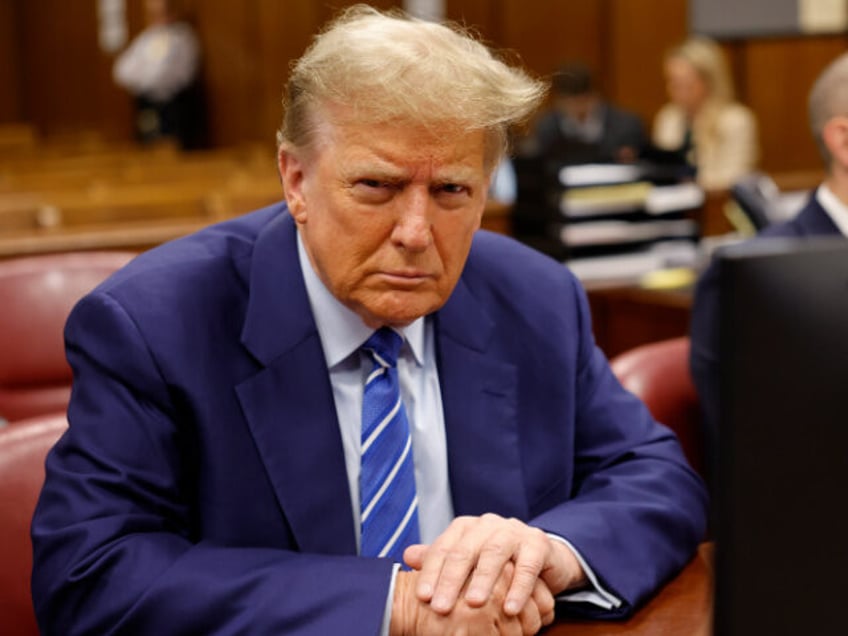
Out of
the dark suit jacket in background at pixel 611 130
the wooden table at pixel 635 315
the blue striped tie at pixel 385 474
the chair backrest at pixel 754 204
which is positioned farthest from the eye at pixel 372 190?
the dark suit jacket in background at pixel 611 130

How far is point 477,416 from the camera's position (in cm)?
174

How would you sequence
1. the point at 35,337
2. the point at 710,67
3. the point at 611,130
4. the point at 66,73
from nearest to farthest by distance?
the point at 35,337 < the point at 710,67 < the point at 611,130 < the point at 66,73

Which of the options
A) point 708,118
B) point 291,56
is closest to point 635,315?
point 708,118

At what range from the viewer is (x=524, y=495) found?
1748mm

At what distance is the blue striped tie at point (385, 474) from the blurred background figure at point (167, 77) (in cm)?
1108

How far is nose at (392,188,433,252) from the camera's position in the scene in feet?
5.10

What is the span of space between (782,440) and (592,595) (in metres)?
0.75

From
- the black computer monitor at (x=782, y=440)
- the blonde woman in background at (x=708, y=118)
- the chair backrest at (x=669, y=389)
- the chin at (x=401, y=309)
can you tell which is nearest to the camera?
the black computer monitor at (x=782, y=440)

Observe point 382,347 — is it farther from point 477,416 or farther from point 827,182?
point 827,182

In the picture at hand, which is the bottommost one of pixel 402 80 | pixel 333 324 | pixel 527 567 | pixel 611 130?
pixel 611 130

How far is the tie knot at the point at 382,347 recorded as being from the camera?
1.68m

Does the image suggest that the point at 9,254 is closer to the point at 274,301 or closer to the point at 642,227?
the point at 642,227

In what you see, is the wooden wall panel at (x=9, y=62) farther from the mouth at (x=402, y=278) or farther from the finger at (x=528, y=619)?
the finger at (x=528, y=619)

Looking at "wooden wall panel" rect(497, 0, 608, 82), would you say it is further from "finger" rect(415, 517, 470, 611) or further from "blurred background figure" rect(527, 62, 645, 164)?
"finger" rect(415, 517, 470, 611)
